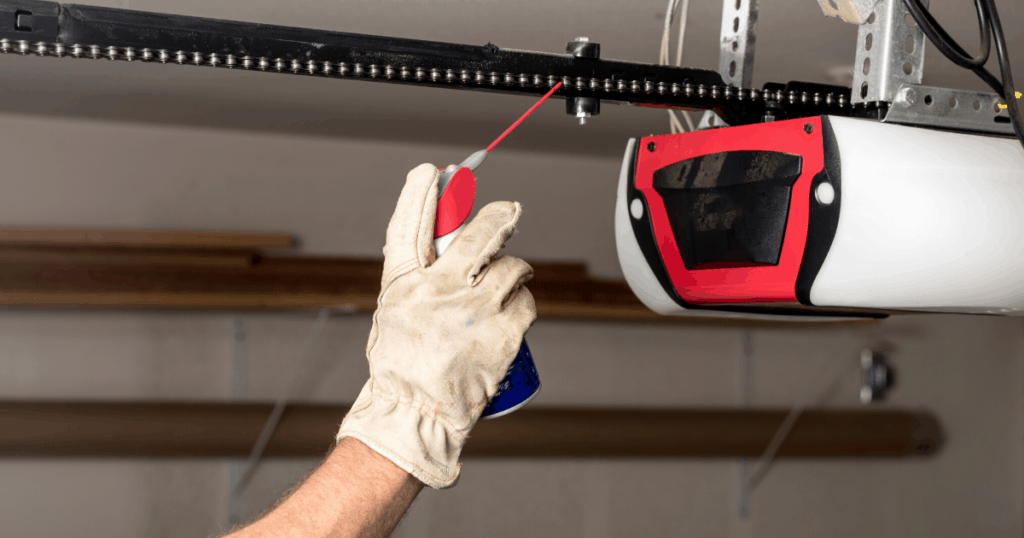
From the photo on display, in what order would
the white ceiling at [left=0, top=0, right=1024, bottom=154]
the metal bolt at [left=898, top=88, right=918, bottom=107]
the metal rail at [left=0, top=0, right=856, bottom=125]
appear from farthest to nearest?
the white ceiling at [left=0, top=0, right=1024, bottom=154]
the metal bolt at [left=898, top=88, right=918, bottom=107]
the metal rail at [left=0, top=0, right=856, bottom=125]

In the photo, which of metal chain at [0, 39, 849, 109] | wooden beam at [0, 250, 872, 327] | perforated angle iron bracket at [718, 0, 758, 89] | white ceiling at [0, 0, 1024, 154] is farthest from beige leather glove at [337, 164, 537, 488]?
wooden beam at [0, 250, 872, 327]

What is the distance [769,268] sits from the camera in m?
0.76

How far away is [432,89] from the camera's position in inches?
61.3

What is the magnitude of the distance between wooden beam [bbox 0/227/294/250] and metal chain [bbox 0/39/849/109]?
1.40 metres

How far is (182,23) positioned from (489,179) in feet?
6.10

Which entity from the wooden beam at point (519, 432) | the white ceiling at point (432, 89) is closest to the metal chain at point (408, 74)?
the white ceiling at point (432, 89)

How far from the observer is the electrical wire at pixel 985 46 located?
674 mm

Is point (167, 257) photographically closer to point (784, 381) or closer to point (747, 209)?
point (747, 209)

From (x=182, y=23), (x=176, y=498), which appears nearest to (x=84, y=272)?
(x=176, y=498)

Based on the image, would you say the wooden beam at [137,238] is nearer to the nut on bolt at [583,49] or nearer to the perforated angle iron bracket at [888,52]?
the nut on bolt at [583,49]

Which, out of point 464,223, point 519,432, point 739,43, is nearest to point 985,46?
point 739,43

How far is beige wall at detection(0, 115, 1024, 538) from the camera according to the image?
213 centimetres

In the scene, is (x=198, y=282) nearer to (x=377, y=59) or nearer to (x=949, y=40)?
(x=377, y=59)

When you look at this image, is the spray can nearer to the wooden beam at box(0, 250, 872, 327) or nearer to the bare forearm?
the bare forearm
